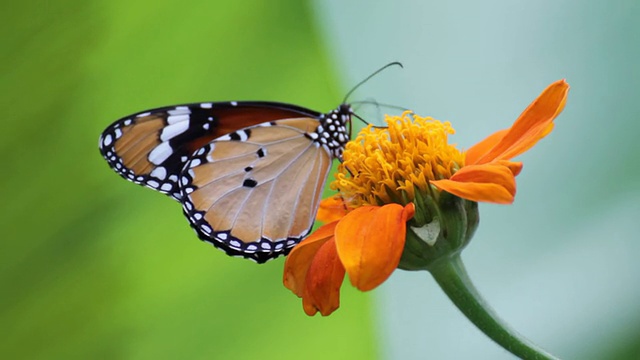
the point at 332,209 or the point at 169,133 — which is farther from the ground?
the point at 169,133

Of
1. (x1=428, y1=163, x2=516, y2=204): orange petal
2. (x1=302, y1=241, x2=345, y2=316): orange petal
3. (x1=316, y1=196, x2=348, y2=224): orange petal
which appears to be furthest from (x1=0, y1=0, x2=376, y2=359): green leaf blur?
(x1=428, y1=163, x2=516, y2=204): orange petal

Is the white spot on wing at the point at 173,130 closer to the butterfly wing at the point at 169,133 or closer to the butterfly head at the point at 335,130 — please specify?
the butterfly wing at the point at 169,133

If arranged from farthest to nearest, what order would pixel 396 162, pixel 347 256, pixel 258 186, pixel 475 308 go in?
1. pixel 258 186
2. pixel 396 162
3. pixel 475 308
4. pixel 347 256

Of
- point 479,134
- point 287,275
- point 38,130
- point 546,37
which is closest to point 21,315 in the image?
point 38,130

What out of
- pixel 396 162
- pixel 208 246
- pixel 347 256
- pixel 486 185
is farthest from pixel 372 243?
pixel 208 246

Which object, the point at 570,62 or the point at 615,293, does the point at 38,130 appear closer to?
the point at 615,293

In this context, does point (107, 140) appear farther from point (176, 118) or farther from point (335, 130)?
point (335, 130)
